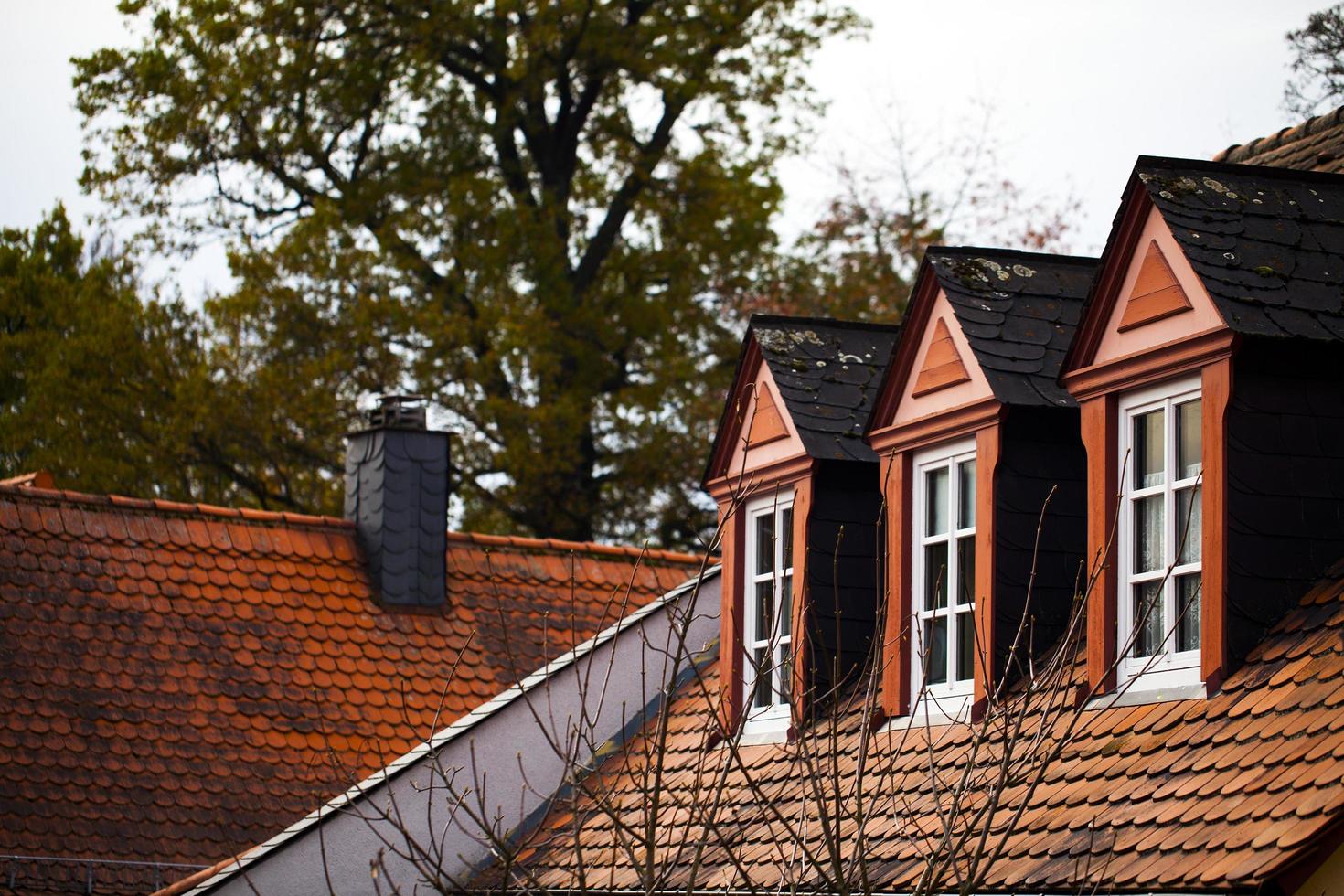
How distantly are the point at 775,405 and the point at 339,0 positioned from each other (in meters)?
19.6

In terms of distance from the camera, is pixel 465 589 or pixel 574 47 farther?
pixel 574 47

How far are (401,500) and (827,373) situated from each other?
23.7 ft

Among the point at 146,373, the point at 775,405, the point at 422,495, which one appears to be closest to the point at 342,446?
the point at 146,373

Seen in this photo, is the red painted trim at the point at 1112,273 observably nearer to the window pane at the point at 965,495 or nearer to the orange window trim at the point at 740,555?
the window pane at the point at 965,495

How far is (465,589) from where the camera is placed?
58.2ft

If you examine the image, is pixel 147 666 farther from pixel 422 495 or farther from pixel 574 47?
pixel 574 47

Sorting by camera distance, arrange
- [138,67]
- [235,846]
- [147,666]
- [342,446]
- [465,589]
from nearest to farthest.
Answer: [235,846]
[147,666]
[465,589]
[342,446]
[138,67]

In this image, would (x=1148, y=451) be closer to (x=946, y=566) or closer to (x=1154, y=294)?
(x=1154, y=294)

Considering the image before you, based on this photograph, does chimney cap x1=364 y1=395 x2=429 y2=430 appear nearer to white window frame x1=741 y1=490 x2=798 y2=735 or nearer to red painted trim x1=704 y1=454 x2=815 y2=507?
white window frame x1=741 y1=490 x2=798 y2=735

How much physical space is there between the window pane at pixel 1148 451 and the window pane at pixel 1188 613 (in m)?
0.46

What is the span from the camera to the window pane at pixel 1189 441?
7820mm

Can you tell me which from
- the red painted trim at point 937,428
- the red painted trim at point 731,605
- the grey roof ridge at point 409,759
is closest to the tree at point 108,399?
the grey roof ridge at point 409,759

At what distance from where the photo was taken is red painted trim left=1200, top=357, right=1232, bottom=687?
7422 mm

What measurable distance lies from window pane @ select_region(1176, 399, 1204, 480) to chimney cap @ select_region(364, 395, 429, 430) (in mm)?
11367
